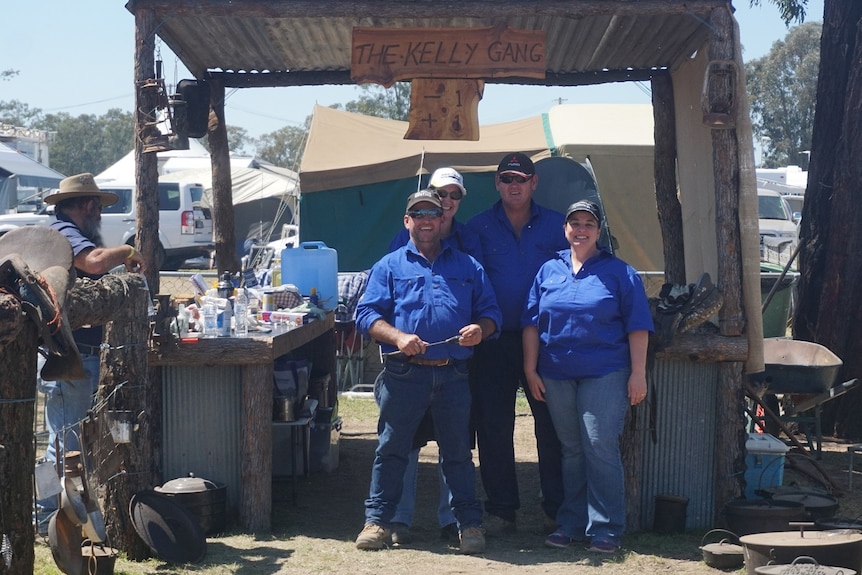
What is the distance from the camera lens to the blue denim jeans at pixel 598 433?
18.0 feet

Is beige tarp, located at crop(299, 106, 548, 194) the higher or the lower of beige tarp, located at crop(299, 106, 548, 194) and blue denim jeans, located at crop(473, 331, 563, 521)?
the higher

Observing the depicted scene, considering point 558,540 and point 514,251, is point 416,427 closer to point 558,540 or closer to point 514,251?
point 558,540

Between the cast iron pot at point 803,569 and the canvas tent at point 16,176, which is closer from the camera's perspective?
the cast iron pot at point 803,569

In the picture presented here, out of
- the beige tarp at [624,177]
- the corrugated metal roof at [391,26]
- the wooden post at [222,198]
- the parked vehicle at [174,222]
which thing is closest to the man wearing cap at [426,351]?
the corrugated metal roof at [391,26]

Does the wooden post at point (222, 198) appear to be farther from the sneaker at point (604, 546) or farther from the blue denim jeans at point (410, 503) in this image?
the sneaker at point (604, 546)

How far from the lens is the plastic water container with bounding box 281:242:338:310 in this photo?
7469 mm

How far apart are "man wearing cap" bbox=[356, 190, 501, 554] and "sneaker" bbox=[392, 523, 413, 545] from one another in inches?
2.6

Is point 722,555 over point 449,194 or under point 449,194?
under

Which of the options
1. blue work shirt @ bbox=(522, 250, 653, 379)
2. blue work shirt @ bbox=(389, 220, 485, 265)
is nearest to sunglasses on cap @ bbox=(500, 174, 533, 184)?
blue work shirt @ bbox=(389, 220, 485, 265)

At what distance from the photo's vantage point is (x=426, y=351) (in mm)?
5422

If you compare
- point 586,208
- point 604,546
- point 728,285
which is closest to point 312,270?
point 586,208

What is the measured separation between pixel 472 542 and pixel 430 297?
128 centimetres

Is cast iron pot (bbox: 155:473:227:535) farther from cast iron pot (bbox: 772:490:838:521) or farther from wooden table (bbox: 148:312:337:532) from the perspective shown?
cast iron pot (bbox: 772:490:838:521)

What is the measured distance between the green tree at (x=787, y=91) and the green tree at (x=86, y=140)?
39240 millimetres
